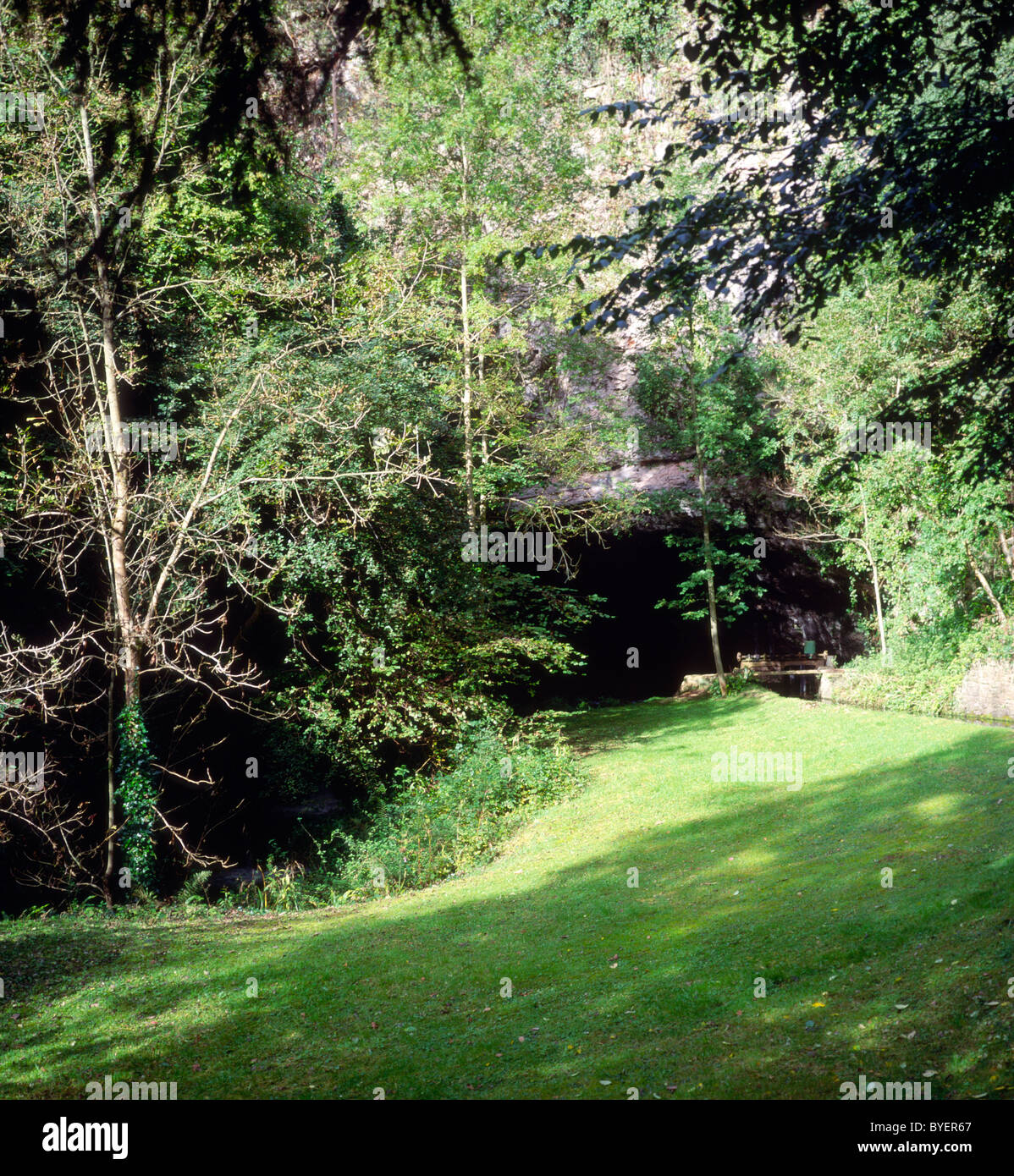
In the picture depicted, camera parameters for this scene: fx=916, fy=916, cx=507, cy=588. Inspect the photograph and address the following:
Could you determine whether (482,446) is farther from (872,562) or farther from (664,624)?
(664,624)

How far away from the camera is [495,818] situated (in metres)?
13.8

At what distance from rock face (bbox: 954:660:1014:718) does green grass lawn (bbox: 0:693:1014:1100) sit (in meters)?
6.28

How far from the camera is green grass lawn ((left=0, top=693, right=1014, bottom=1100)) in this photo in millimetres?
5082

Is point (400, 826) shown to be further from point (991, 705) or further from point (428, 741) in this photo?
point (991, 705)

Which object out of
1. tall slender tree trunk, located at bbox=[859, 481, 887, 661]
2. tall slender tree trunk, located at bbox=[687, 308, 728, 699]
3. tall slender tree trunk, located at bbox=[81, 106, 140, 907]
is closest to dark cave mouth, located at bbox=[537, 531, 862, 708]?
tall slender tree trunk, located at bbox=[687, 308, 728, 699]

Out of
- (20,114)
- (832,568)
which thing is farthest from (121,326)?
(832,568)

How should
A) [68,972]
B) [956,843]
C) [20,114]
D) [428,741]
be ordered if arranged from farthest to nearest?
[428,741] → [20,114] → [956,843] → [68,972]

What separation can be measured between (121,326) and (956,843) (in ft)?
43.0

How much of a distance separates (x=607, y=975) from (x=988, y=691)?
14365mm

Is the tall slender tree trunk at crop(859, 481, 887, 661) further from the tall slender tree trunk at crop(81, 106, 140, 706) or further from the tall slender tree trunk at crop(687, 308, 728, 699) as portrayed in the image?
the tall slender tree trunk at crop(81, 106, 140, 706)

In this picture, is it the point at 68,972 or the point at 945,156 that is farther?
the point at 68,972

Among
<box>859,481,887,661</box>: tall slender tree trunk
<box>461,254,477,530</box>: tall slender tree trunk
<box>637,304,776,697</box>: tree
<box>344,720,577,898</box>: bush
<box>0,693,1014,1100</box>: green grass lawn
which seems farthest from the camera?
<box>637,304,776,697</box>: tree
